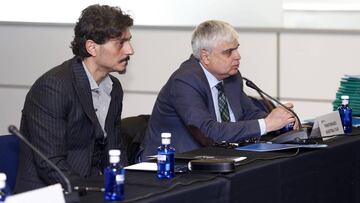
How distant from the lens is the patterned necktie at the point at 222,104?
4.29 metres

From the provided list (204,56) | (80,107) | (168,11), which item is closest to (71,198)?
(80,107)

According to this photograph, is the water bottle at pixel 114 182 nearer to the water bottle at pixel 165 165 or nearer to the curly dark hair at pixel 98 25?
the water bottle at pixel 165 165

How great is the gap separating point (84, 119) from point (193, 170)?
665mm

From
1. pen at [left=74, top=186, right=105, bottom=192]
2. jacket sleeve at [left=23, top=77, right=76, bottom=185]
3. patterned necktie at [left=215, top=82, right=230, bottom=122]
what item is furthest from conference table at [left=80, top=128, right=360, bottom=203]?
patterned necktie at [left=215, top=82, right=230, bottom=122]

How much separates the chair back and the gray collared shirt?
39cm

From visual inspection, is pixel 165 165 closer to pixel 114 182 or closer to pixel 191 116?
pixel 114 182

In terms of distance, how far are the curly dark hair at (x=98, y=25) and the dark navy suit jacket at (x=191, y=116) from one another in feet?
1.75

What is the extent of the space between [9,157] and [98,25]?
0.64 m

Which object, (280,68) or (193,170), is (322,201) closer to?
(193,170)

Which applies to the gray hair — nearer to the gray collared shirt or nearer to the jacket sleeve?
the gray collared shirt

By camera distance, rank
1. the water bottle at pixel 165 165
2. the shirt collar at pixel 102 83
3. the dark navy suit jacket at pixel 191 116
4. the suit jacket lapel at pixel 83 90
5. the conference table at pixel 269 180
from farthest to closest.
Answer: the dark navy suit jacket at pixel 191 116
the shirt collar at pixel 102 83
the suit jacket lapel at pixel 83 90
the water bottle at pixel 165 165
the conference table at pixel 269 180

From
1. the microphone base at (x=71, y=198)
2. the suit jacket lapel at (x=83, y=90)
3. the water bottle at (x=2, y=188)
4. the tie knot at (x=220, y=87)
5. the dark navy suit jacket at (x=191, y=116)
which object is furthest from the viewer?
the tie knot at (x=220, y=87)

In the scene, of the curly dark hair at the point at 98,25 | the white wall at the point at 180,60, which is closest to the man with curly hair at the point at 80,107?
the curly dark hair at the point at 98,25

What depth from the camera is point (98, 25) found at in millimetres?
3666
